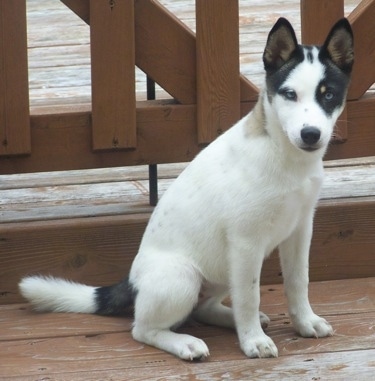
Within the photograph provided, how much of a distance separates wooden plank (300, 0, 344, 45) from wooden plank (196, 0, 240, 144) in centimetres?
29

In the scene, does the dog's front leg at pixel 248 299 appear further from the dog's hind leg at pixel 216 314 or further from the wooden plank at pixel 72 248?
the wooden plank at pixel 72 248

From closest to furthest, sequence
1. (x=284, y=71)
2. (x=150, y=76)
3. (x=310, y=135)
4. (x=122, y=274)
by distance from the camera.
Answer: (x=310, y=135) → (x=284, y=71) → (x=150, y=76) → (x=122, y=274)

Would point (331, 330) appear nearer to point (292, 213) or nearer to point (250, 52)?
point (292, 213)

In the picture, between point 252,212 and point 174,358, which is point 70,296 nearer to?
point 174,358

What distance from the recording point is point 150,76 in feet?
13.2

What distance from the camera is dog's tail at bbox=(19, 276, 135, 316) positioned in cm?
386

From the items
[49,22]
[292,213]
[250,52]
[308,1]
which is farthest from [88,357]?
[49,22]

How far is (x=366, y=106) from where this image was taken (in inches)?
164

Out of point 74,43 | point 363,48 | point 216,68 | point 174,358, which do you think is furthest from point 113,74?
point 74,43

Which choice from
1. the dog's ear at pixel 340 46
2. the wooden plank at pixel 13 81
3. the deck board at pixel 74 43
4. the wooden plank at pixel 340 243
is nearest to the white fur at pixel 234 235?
the dog's ear at pixel 340 46

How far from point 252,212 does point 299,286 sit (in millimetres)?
417

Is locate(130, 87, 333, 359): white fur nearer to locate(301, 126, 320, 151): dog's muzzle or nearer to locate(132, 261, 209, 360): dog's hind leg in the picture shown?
locate(132, 261, 209, 360): dog's hind leg

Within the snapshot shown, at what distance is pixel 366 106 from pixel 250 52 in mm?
2502

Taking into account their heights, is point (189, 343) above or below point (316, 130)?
below
